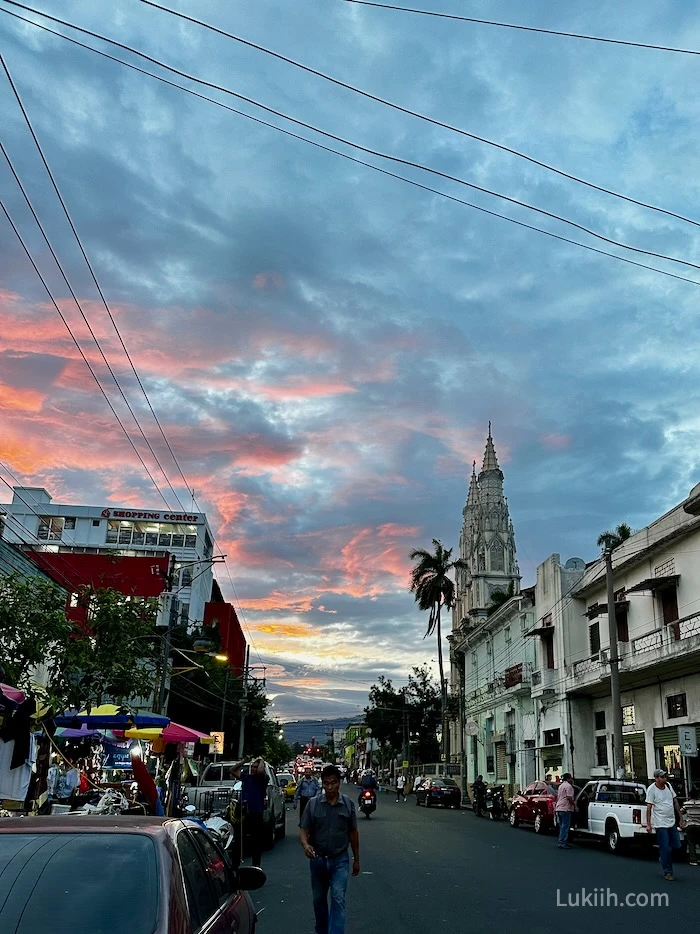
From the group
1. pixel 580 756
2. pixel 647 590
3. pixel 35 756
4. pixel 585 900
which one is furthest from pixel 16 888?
pixel 580 756

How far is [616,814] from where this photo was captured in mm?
20094

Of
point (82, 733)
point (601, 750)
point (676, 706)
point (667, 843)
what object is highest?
point (676, 706)

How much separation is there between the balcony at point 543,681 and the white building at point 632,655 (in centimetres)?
5

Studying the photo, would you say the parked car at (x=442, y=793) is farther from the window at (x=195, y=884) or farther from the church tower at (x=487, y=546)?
the window at (x=195, y=884)

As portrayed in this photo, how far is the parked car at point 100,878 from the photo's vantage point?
3.79 m

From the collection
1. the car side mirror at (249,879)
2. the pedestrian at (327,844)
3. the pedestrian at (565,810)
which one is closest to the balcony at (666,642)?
the pedestrian at (565,810)

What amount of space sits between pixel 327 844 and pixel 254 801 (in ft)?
24.7

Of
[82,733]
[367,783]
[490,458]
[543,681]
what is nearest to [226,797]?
[82,733]

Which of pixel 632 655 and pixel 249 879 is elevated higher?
pixel 632 655

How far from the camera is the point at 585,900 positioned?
37.9 ft

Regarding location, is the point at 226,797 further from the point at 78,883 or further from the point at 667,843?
the point at 78,883

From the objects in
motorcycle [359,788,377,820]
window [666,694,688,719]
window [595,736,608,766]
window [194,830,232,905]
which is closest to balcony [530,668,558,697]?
window [595,736,608,766]

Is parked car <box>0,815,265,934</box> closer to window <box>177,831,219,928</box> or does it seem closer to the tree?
window <box>177,831,219,928</box>

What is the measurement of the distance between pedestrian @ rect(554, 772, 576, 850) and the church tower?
57.4 metres
